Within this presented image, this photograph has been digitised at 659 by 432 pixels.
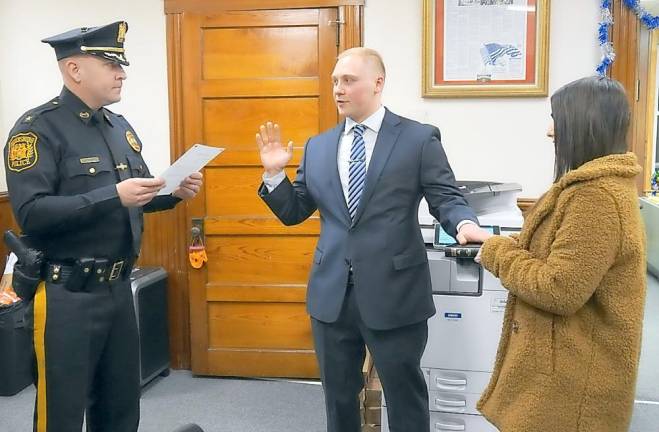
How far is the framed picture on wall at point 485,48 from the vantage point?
2803 mm

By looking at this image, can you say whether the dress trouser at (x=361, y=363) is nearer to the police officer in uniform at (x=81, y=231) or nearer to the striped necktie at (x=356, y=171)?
the striped necktie at (x=356, y=171)

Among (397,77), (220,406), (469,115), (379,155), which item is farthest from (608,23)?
(220,406)

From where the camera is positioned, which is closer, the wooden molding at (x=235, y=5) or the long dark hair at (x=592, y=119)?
the long dark hair at (x=592, y=119)

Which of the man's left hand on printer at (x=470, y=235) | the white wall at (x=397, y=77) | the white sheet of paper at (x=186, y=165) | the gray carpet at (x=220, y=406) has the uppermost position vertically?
the white wall at (x=397, y=77)

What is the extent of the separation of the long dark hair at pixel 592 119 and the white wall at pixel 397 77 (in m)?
1.67

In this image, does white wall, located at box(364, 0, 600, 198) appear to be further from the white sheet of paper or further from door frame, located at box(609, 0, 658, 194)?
the white sheet of paper

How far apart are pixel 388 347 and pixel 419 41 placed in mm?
1648

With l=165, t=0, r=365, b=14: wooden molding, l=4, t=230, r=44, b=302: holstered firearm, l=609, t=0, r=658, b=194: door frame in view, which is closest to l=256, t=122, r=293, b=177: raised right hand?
l=4, t=230, r=44, b=302: holstered firearm

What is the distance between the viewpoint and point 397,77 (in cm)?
296

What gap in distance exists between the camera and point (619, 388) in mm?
1259

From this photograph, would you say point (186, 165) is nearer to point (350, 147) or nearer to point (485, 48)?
point (350, 147)

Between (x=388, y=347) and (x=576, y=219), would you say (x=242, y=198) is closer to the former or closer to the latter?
(x=388, y=347)

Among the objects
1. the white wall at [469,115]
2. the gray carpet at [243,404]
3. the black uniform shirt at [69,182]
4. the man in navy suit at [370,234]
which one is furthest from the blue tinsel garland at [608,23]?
the black uniform shirt at [69,182]

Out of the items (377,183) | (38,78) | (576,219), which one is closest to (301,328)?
(377,183)
